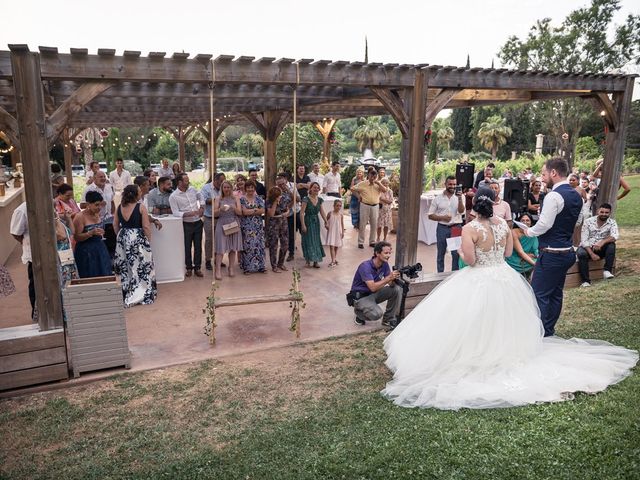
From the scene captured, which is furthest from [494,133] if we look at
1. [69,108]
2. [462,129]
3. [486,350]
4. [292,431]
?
[292,431]

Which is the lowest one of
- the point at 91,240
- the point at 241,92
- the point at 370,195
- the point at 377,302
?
the point at 377,302

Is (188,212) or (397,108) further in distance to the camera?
(188,212)

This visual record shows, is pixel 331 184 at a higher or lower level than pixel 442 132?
lower

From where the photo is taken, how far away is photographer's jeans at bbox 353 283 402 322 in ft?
18.9

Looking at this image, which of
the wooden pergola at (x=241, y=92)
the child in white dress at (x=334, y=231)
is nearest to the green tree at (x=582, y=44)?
the wooden pergola at (x=241, y=92)

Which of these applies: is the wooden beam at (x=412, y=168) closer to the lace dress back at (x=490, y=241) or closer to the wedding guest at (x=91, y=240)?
the lace dress back at (x=490, y=241)

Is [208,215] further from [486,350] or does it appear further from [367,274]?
[486,350]

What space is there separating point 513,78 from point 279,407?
221 inches

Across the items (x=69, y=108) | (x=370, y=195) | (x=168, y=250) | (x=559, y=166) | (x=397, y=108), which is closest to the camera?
(x=69, y=108)

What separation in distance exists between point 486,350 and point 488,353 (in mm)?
32

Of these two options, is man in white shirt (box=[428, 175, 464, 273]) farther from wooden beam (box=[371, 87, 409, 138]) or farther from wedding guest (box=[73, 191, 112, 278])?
wedding guest (box=[73, 191, 112, 278])

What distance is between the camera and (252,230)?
778cm

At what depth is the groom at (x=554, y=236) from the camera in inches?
188

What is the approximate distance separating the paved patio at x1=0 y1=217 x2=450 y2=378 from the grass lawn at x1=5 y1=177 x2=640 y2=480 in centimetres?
49
